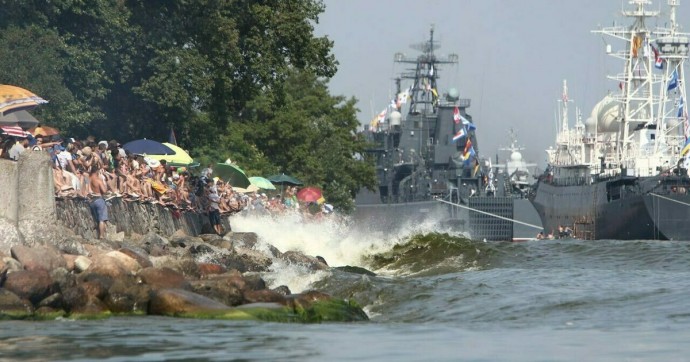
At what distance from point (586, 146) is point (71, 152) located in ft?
298

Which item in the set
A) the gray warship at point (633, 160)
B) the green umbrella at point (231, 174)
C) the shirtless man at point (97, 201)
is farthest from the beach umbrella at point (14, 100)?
the gray warship at point (633, 160)

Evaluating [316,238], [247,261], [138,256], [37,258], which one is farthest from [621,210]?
[37,258]

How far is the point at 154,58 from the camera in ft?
152

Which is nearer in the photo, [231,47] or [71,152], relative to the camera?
[71,152]

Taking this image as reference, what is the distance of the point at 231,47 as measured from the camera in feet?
157

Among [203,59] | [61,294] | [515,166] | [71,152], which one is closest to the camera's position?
[61,294]

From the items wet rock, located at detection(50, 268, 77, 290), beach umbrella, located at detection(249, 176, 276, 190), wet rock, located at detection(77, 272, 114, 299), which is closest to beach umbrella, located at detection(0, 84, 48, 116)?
wet rock, located at detection(77, 272, 114, 299)

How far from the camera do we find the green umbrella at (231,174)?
4706 centimetres

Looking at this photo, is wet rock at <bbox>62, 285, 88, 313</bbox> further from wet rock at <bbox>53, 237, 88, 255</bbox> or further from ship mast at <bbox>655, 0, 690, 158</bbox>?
ship mast at <bbox>655, 0, 690, 158</bbox>

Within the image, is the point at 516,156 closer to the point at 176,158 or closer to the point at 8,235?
the point at 176,158

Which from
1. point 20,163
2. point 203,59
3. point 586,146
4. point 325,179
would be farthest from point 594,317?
Result: point 586,146

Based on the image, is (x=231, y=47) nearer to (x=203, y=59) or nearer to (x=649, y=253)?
(x=203, y=59)

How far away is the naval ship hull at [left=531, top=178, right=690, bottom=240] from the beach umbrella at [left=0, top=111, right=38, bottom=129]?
60.9m

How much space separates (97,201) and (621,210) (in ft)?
213
